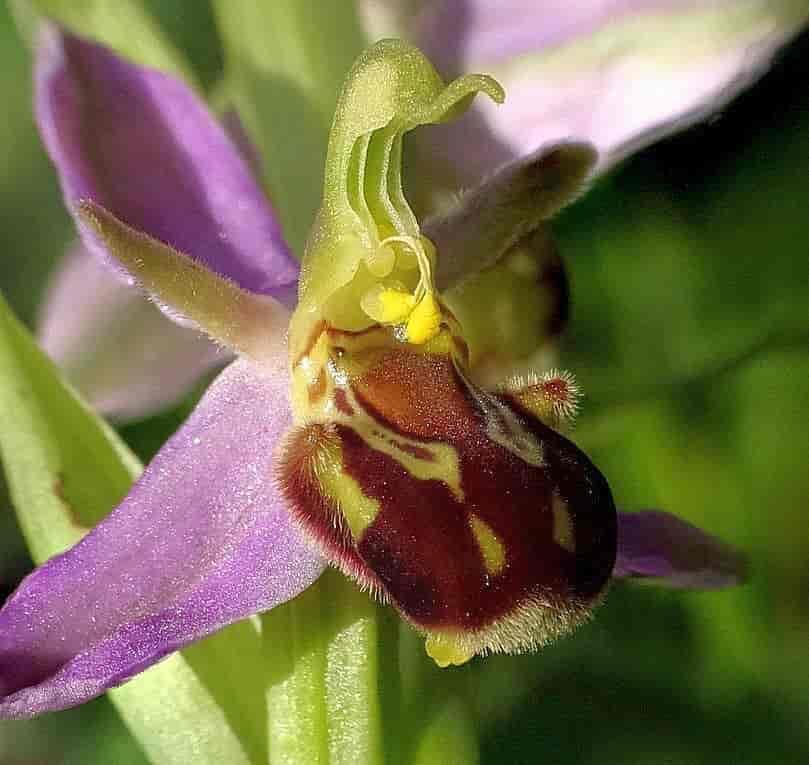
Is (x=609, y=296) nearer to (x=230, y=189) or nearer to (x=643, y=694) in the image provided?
(x=643, y=694)

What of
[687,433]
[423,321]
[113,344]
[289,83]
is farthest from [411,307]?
[687,433]

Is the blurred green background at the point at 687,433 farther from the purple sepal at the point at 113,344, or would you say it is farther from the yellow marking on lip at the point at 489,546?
the yellow marking on lip at the point at 489,546

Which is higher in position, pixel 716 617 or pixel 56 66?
pixel 56 66

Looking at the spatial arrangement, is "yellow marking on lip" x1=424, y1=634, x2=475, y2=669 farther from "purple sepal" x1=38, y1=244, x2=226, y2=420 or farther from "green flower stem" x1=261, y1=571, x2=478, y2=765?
"purple sepal" x1=38, y1=244, x2=226, y2=420

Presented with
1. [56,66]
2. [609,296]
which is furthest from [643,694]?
[56,66]

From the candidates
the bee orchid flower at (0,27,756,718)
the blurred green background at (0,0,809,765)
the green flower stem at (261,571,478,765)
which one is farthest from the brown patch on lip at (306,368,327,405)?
the blurred green background at (0,0,809,765)

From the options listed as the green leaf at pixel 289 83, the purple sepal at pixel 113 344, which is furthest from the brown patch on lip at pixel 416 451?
the purple sepal at pixel 113 344
